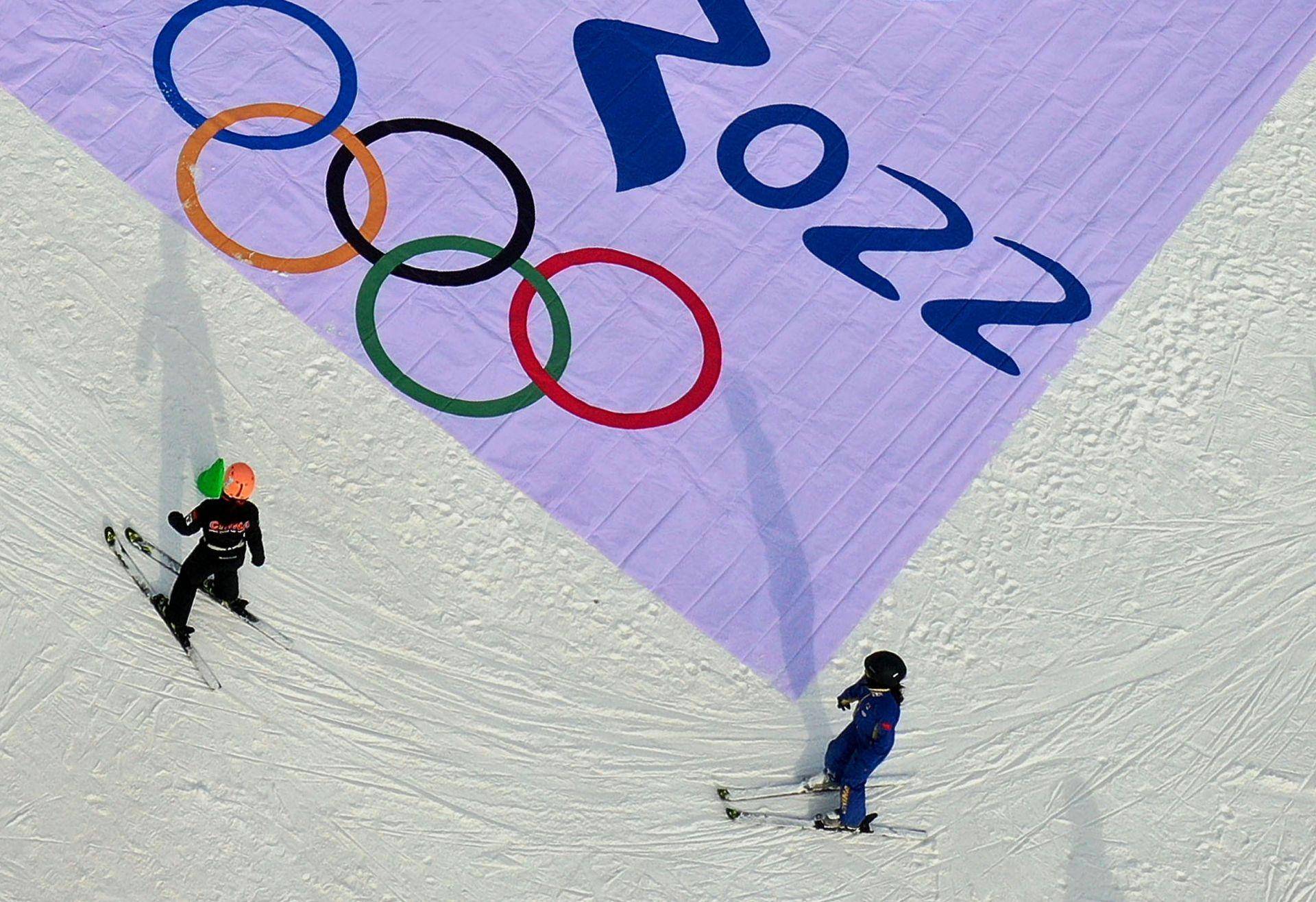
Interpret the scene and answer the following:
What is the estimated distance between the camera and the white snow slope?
9.70m

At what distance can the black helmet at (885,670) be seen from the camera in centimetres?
921

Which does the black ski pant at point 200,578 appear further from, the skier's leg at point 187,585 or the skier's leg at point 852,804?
the skier's leg at point 852,804

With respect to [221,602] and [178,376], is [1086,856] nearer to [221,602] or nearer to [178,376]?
[221,602]

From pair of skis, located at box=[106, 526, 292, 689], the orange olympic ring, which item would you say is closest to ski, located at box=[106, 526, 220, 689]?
pair of skis, located at box=[106, 526, 292, 689]

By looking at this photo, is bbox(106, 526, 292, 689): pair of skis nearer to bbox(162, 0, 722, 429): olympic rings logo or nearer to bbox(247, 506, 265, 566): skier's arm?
bbox(247, 506, 265, 566): skier's arm

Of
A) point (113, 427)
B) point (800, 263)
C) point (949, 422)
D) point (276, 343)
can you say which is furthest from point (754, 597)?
point (113, 427)

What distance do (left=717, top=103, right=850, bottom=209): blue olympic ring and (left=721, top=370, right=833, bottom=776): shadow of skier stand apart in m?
1.97

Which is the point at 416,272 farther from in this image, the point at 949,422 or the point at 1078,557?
the point at 1078,557

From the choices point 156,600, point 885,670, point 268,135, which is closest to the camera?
point 885,670

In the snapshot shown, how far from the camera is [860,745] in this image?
948 centimetres

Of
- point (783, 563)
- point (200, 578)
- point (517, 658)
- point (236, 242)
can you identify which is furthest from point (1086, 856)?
point (236, 242)

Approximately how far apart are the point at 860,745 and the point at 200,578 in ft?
15.4

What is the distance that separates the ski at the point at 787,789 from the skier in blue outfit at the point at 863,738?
0.19 metres

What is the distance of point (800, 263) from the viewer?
1258cm
